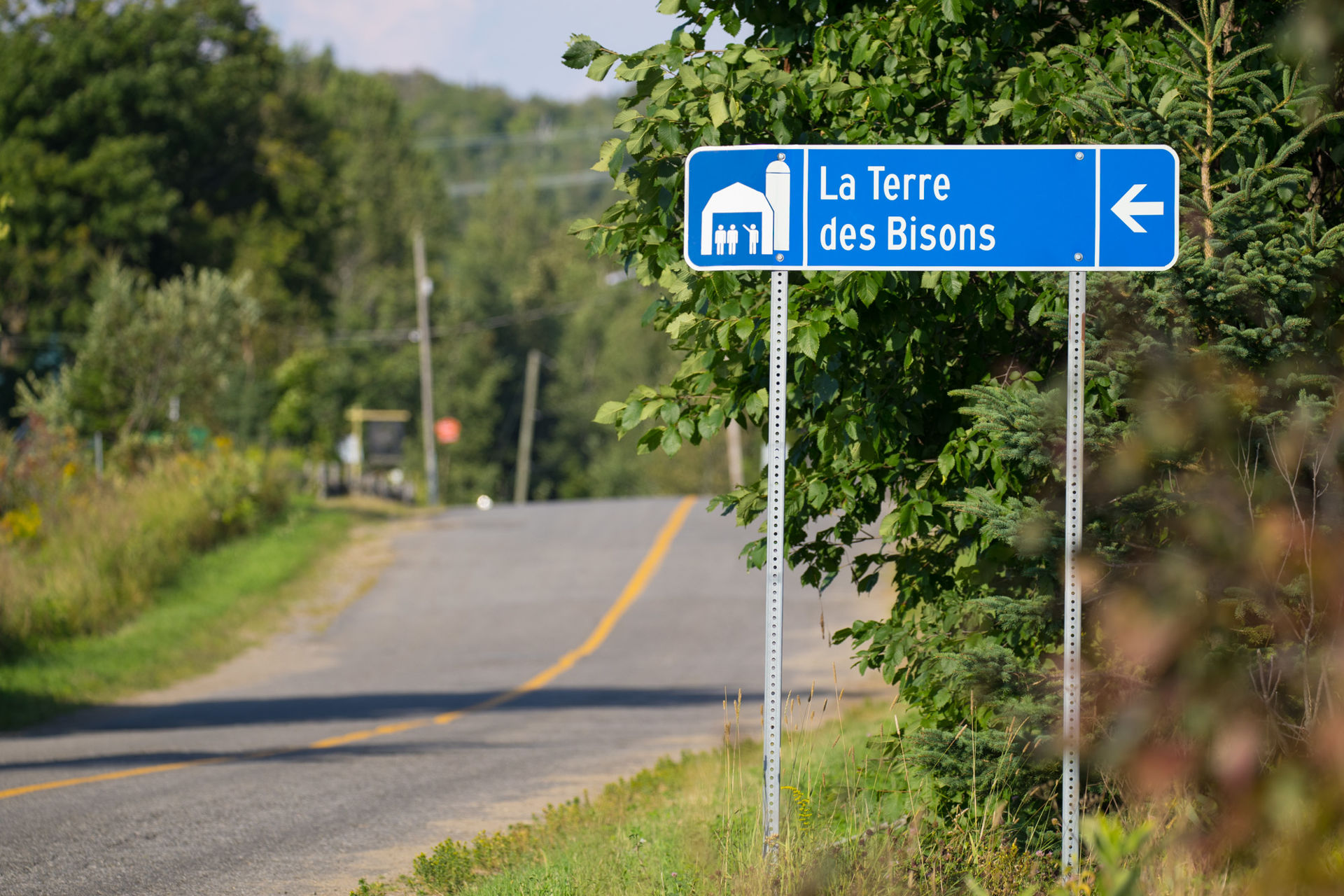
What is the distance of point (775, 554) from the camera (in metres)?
5.02

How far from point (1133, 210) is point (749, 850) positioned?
9.29 feet

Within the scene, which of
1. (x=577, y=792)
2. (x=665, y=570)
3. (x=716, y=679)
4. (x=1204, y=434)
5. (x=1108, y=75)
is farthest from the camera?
(x=665, y=570)

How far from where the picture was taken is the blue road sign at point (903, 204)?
5184mm

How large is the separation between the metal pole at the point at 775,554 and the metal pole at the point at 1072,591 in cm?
104

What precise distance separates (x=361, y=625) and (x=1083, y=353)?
1671 centimetres

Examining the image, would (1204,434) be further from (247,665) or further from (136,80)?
(136,80)

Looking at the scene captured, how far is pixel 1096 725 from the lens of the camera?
5270 millimetres

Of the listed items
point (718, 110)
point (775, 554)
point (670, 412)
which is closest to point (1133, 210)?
point (718, 110)

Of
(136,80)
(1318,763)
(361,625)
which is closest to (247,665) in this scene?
(361,625)

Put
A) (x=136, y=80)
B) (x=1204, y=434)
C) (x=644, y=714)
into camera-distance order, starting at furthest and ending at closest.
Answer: (x=136, y=80), (x=644, y=714), (x=1204, y=434)

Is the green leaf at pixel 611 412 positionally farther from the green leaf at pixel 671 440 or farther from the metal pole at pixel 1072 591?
the metal pole at pixel 1072 591

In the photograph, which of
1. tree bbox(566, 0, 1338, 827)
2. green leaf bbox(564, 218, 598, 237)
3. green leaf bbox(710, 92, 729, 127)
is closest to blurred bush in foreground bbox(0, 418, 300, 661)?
green leaf bbox(564, 218, 598, 237)

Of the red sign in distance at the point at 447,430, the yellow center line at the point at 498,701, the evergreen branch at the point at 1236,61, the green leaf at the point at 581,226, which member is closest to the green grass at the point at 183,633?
the yellow center line at the point at 498,701

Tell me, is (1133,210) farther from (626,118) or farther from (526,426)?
(526,426)
